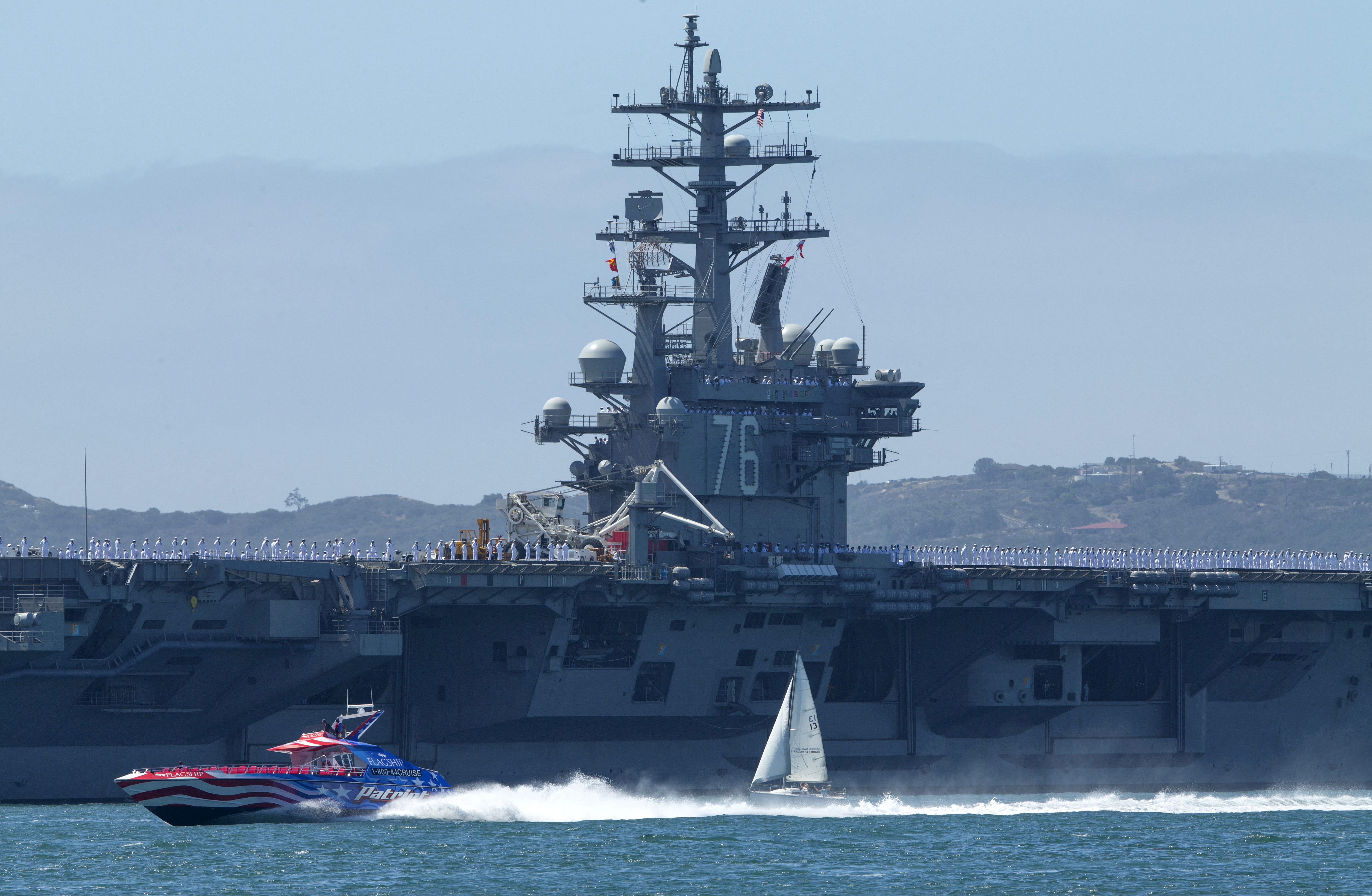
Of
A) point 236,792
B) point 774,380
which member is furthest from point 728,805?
point 236,792

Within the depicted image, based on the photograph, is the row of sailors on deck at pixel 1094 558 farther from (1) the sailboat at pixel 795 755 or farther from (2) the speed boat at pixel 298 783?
(2) the speed boat at pixel 298 783

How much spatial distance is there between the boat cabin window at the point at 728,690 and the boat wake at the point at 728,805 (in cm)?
228

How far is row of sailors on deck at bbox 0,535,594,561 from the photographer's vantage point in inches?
1845

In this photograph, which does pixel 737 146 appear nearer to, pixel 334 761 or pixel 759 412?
pixel 759 412

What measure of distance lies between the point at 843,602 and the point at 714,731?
4293 mm

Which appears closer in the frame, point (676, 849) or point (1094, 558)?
point (676, 849)

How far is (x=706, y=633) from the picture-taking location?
51781mm

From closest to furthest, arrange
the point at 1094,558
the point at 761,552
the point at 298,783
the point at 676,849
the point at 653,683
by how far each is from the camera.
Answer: the point at 676,849 < the point at 298,783 < the point at 653,683 < the point at 761,552 < the point at 1094,558

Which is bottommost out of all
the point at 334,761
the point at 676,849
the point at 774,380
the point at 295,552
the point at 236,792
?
the point at 676,849

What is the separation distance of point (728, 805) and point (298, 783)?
36.9 feet

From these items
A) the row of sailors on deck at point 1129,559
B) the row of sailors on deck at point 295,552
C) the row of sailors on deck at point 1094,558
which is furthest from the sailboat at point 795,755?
the row of sailors on deck at point 295,552

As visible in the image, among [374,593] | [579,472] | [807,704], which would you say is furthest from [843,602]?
[374,593]

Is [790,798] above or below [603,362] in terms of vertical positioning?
below

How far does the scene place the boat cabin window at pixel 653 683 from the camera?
51.6 metres
